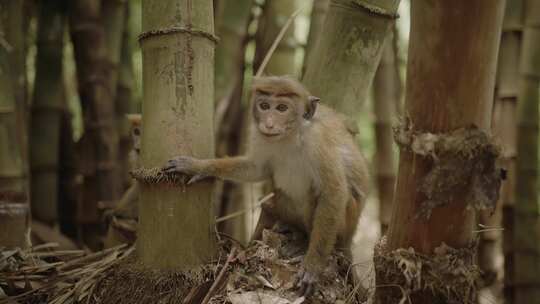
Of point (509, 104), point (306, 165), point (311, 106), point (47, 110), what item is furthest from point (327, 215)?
point (47, 110)

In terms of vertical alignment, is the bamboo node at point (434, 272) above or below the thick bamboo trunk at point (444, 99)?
below

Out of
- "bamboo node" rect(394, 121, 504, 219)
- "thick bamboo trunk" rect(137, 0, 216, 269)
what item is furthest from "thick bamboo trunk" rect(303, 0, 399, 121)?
"bamboo node" rect(394, 121, 504, 219)

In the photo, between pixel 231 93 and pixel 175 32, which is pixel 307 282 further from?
pixel 231 93

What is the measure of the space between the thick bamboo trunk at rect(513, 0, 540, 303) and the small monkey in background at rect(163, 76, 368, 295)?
134 cm

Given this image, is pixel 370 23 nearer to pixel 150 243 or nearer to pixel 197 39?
pixel 197 39

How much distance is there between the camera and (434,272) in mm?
2117

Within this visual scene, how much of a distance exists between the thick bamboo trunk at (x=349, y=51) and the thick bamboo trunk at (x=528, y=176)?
1471 mm

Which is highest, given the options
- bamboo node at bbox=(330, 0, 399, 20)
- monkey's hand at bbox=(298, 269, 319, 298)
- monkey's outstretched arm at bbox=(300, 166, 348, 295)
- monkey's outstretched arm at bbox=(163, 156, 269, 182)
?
bamboo node at bbox=(330, 0, 399, 20)

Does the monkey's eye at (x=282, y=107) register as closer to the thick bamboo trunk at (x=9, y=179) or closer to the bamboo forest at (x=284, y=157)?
the bamboo forest at (x=284, y=157)

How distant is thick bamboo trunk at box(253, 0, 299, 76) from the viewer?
551cm

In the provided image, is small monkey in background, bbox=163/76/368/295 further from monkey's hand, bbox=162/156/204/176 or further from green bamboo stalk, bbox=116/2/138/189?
green bamboo stalk, bbox=116/2/138/189

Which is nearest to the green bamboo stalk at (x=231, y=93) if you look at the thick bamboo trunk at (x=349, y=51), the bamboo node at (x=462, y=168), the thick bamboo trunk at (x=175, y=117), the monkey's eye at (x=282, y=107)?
the thick bamboo trunk at (x=349, y=51)

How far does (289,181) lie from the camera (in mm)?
3602

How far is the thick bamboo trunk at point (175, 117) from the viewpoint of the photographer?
2.72 m
